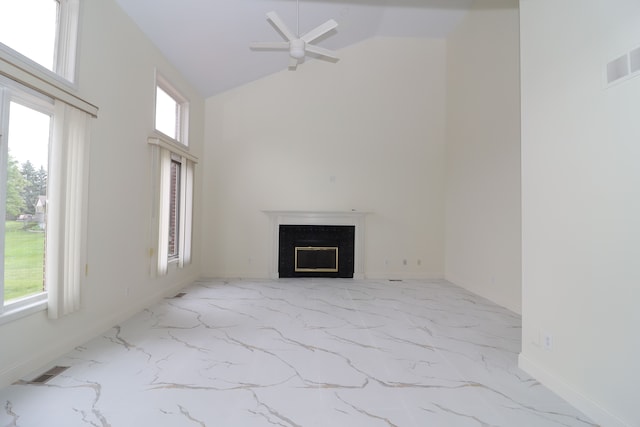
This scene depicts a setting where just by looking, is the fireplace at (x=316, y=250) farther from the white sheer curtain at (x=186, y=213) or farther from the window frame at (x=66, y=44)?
the window frame at (x=66, y=44)

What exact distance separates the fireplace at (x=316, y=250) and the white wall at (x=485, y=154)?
1.92 metres

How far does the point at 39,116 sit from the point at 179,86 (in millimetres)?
2566

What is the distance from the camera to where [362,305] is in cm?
413

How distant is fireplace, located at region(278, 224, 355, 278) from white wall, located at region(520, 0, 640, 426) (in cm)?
369

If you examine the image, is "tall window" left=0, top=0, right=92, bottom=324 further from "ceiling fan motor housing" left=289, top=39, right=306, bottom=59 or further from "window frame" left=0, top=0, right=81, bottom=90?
"ceiling fan motor housing" left=289, top=39, right=306, bottom=59

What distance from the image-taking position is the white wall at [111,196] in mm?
2316

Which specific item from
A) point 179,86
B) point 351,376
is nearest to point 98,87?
point 179,86

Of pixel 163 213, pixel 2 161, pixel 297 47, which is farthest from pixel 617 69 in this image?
pixel 163 213

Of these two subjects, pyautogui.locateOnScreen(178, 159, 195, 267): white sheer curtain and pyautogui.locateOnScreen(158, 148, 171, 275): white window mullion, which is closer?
pyautogui.locateOnScreen(158, 148, 171, 275): white window mullion

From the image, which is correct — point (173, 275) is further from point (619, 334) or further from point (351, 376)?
point (619, 334)

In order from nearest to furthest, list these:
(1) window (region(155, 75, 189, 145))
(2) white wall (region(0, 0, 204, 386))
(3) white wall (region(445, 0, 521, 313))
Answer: (2) white wall (region(0, 0, 204, 386))
(3) white wall (region(445, 0, 521, 313))
(1) window (region(155, 75, 189, 145))

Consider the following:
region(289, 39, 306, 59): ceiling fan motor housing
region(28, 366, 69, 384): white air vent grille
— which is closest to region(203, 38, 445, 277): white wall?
region(289, 39, 306, 59): ceiling fan motor housing

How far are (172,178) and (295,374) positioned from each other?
368 centimetres

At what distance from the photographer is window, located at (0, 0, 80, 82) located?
208 centimetres
